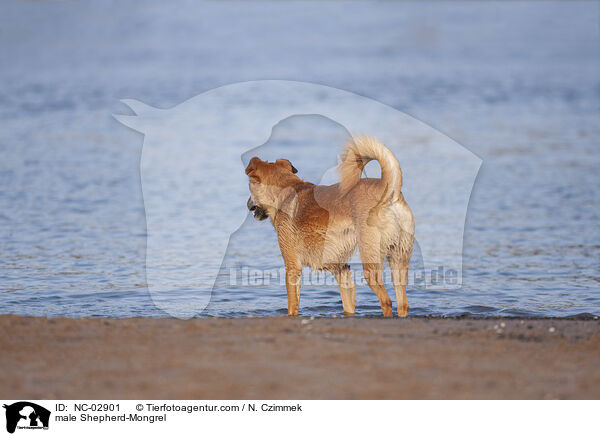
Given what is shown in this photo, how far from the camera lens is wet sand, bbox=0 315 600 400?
561cm

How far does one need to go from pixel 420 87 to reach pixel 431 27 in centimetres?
3171

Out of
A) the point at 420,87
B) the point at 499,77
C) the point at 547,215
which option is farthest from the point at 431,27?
the point at 547,215

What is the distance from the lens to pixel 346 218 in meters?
8.48

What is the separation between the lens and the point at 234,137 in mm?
25328

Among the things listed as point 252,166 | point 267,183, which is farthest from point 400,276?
point 252,166

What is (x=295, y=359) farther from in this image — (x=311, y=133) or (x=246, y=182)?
(x=311, y=133)

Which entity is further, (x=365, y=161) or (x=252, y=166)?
(x=252, y=166)

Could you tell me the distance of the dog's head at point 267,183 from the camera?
362 inches
